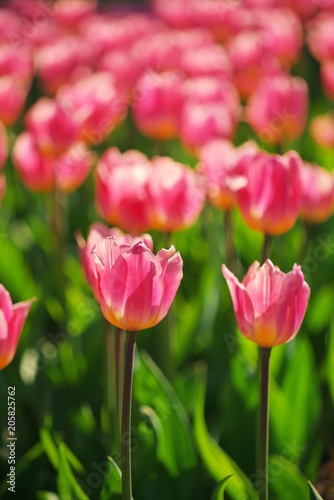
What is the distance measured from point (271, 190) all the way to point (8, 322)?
0.59m

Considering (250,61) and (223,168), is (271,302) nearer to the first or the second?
(223,168)

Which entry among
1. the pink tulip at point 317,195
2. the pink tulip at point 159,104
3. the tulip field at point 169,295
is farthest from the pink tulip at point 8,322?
the pink tulip at point 159,104

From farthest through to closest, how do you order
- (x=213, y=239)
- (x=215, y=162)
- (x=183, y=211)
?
(x=213, y=239)
(x=215, y=162)
(x=183, y=211)

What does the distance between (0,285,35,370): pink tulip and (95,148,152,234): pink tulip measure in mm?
568

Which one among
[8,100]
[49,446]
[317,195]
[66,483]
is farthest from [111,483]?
[8,100]

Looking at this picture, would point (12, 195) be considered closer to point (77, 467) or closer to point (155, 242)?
point (155, 242)

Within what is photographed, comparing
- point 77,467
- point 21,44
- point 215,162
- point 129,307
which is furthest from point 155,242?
point 21,44

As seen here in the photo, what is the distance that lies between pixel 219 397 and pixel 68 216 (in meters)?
1.03

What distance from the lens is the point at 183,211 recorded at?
1798 mm

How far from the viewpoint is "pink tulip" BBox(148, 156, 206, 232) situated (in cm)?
179

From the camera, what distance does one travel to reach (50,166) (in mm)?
2295

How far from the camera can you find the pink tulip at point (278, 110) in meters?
2.53

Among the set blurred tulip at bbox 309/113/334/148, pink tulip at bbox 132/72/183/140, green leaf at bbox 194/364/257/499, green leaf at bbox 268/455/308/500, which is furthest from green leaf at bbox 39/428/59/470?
blurred tulip at bbox 309/113/334/148

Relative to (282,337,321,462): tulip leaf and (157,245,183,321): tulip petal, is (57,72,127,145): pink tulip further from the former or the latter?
(157,245,183,321): tulip petal
